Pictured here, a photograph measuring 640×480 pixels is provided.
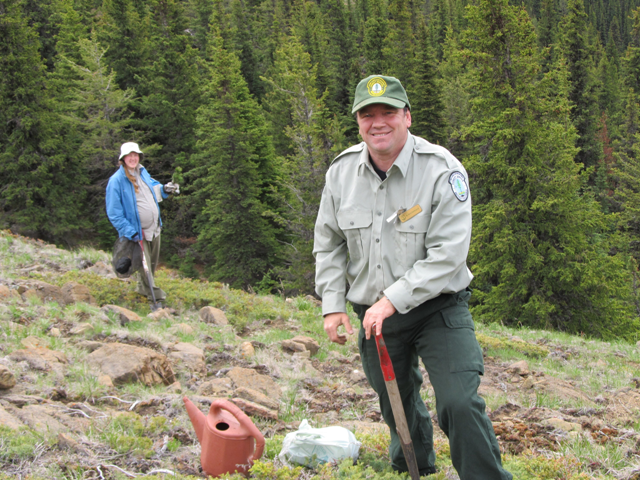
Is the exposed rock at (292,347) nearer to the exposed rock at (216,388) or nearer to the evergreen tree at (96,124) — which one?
the exposed rock at (216,388)

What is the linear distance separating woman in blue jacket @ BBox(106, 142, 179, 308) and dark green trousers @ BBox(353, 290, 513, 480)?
15.8 feet

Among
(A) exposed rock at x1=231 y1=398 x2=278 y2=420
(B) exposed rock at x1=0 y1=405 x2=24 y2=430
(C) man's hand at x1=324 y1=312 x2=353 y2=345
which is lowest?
(A) exposed rock at x1=231 y1=398 x2=278 y2=420

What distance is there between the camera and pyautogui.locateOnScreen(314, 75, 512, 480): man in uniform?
8.25ft

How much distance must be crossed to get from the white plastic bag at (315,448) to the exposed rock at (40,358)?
2520mm

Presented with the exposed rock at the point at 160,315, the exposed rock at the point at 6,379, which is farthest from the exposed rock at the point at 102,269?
the exposed rock at the point at 6,379

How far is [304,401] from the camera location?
4.82 metres

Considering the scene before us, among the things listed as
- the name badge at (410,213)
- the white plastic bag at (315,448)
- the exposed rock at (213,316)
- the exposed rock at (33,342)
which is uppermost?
the name badge at (410,213)

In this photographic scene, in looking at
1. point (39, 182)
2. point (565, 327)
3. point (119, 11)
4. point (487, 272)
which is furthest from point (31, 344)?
point (119, 11)

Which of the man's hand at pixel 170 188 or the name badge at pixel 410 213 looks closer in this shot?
the name badge at pixel 410 213

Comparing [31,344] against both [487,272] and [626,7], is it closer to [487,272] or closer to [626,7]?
[487,272]

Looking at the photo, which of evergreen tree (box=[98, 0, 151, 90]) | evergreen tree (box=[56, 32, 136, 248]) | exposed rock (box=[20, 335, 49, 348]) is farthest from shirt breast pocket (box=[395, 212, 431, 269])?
evergreen tree (box=[98, 0, 151, 90])

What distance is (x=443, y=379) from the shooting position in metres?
2.54

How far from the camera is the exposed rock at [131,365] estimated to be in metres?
4.68

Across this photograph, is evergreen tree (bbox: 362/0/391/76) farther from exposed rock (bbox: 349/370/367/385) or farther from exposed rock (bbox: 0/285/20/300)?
exposed rock (bbox: 349/370/367/385)
